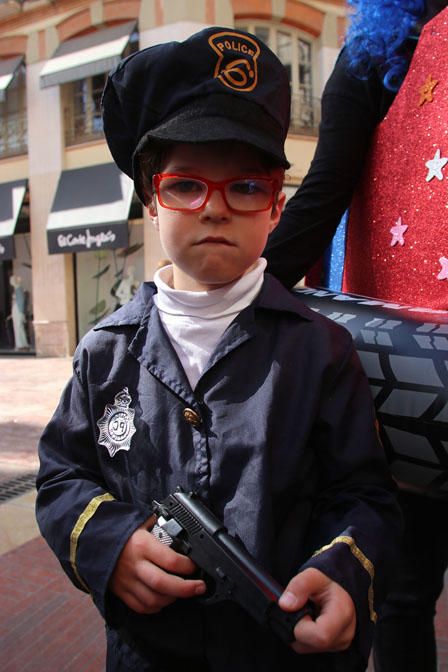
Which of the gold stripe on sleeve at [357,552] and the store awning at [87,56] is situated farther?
the store awning at [87,56]

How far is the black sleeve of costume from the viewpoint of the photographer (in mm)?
1335

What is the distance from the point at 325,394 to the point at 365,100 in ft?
2.37

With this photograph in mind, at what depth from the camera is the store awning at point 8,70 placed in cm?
1306

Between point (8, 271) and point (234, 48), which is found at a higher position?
point (234, 48)

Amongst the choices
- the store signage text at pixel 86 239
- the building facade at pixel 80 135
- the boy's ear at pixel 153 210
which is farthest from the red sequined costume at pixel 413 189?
the store signage text at pixel 86 239

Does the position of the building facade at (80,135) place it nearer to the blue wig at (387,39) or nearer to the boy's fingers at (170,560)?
the blue wig at (387,39)

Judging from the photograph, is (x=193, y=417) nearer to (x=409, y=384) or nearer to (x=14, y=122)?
(x=409, y=384)

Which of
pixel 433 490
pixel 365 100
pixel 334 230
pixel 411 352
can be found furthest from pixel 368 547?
pixel 365 100

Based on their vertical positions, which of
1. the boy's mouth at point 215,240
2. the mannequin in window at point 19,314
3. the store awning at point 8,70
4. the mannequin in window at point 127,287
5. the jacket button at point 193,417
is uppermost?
the store awning at point 8,70

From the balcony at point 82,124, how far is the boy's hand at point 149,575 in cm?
1316

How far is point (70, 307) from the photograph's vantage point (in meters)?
13.4

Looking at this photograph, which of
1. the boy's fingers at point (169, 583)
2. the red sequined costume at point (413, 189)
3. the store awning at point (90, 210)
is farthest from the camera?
the store awning at point (90, 210)

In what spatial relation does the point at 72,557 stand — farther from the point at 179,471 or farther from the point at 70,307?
the point at 70,307

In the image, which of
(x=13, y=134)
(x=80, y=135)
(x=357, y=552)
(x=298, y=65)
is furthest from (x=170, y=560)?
(x=13, y=134)
